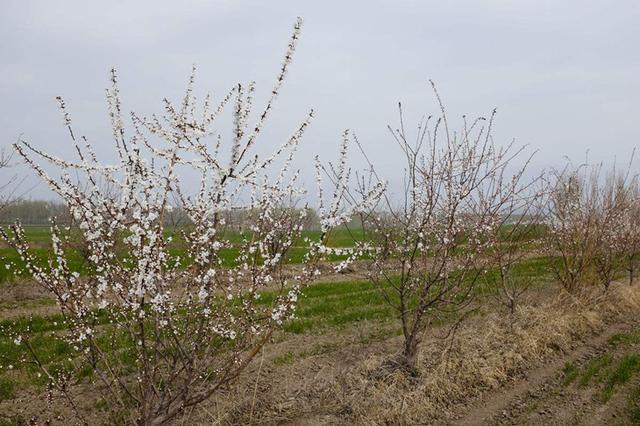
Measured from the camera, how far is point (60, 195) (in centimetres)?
336

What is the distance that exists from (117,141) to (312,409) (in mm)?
3509

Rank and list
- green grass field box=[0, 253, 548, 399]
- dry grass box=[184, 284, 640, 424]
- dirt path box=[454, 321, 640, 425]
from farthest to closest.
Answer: green grass field box=[0, 253, 548, 399] < dirt path box=[454, 321, 640, 425] < dry grass box=[184, 284, 640, 424]

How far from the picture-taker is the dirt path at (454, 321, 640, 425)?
17.3 ft

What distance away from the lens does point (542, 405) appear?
563 centimetres

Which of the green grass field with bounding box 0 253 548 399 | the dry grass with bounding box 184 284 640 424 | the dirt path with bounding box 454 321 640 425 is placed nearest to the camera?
the dry grass with bounding box 184 284 640 424

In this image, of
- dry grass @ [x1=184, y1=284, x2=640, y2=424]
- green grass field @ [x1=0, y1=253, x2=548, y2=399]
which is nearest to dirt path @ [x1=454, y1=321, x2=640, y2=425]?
dry grass @ [x1=184, y1=284, x2=640, y2=424]

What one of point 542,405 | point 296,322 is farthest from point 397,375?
point 296,322

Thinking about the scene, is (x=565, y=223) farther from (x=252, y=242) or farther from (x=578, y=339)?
(x=252, y=242)

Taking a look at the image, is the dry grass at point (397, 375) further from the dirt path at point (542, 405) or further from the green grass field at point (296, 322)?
the green grass field at point (296, 322)

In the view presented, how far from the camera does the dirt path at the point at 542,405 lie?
5266mm

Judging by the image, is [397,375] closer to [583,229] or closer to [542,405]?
[542,405]

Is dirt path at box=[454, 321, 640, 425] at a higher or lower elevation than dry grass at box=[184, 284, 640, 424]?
lower

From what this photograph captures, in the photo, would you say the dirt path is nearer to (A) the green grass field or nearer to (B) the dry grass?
(B) the dry grass

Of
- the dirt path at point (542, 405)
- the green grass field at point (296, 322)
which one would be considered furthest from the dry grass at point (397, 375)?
the green grass field at point (296, 322)
